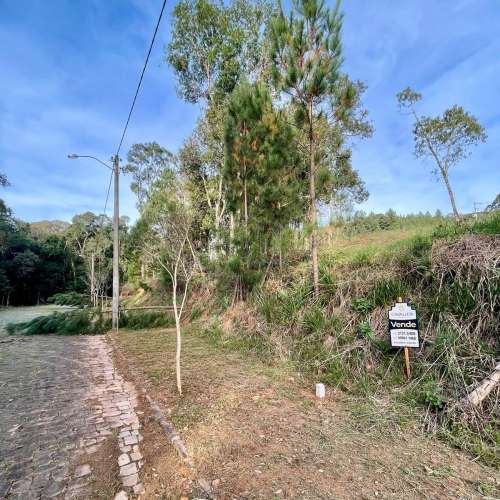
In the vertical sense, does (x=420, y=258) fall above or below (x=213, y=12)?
below

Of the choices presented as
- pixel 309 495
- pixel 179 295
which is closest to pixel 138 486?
pixel 309 495

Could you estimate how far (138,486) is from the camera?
82.1 inches

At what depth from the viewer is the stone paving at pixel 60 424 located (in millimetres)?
2160

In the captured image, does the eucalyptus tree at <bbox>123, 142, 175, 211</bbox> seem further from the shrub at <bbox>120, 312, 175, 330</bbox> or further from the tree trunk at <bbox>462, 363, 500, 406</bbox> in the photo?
the tree trunk at <bbox>462, 363, 500, 406</bbox>

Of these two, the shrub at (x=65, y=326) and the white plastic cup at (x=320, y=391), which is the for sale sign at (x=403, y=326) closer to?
the white plastic cup at (x=320, y=391)

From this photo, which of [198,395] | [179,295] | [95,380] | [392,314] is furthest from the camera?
[179,295]

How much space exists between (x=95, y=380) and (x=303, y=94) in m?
5.93

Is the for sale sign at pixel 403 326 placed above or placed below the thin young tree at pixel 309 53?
below

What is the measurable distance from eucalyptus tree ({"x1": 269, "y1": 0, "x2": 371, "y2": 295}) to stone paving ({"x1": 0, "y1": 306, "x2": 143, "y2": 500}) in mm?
3517

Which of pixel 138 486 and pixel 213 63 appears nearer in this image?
pixel 138 486

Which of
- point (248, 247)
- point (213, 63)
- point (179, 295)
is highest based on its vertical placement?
point (213, 63)

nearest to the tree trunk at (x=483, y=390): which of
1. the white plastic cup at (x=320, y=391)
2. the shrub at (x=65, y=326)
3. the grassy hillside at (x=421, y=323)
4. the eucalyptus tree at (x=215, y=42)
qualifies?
the grassy hillside at (x=421, y=323)

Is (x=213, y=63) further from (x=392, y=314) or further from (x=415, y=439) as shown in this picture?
(x=415, y=439)

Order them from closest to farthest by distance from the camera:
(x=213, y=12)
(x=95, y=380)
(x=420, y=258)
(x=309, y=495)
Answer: (x=309, y=495), (x=420, y=258), (x=95, y=380), (x=213, y=12)
